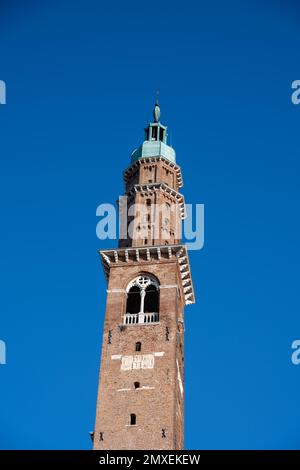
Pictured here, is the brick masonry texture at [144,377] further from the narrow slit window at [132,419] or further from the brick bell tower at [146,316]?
the narrow slit window at [132,419]

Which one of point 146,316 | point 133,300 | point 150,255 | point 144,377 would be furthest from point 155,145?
point 144,377

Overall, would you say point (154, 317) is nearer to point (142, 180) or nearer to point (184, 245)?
point (184, 245)

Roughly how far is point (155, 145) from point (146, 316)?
16232mm

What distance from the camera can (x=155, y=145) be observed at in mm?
59781

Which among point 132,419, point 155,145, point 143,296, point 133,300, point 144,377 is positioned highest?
point 155,145

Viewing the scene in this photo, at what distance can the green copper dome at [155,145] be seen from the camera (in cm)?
5903

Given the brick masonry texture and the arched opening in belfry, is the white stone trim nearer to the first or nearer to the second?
the brick masonry texture

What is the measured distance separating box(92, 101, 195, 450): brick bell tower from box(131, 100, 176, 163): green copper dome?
166mm

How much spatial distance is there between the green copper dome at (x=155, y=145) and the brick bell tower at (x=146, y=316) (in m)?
0.17

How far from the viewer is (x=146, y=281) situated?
50.0 meters

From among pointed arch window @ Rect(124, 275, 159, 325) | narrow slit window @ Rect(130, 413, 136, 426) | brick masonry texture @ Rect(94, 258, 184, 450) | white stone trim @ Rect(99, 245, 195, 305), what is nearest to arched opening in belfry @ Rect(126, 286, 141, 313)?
pointed arch window @ Rect(124, 275, 159, 325)

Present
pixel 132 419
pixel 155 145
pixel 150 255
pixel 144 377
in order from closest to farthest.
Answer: pixel 132 419 → pixel 144 377 → pixel 150 255 → pixel 155 145

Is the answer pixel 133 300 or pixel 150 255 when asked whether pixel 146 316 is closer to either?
pixel 133 300
